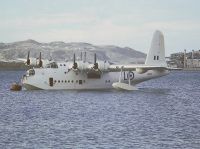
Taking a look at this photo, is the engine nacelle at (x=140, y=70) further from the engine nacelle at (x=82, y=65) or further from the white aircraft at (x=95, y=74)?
the engine nacelle at (x=82, y=65)

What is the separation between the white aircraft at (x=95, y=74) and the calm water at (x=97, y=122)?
A: 19.3 ft

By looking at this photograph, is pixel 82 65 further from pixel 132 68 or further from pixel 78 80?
pixel 132 68

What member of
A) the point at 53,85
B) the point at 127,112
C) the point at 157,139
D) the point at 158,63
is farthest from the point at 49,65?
the point at 157,139

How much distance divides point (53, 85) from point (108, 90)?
10848 mm

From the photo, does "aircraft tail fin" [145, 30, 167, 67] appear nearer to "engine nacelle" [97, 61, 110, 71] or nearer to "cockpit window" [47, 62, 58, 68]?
"engine nacelle" [97, 61, 110, 71]

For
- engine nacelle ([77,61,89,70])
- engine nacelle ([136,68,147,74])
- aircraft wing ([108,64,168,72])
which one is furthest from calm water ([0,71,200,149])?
engine nacelle ([136,68,147,74])

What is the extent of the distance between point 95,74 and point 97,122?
41.2m

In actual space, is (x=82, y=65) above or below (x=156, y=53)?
below

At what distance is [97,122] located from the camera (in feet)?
185

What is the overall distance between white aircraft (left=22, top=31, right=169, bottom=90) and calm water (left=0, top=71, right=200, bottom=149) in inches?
232

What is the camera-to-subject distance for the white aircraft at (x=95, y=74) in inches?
3738

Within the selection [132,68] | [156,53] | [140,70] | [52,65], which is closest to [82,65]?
[52,65]

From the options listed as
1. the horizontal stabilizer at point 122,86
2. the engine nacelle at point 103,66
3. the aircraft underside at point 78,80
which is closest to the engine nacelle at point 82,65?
the aircraft underside at point 78,80

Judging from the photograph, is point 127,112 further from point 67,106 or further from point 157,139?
point 157,139
